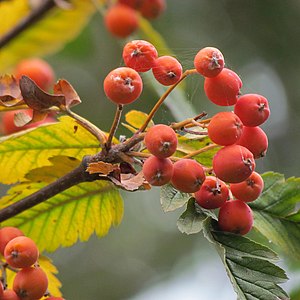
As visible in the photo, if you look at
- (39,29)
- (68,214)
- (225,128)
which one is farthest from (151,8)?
(225,128)

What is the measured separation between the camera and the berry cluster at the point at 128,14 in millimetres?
3127

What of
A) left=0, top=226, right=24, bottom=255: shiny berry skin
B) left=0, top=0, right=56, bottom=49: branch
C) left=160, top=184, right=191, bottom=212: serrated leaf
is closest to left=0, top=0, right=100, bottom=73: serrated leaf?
left=0, top=0, right=56, bottom=49: branch

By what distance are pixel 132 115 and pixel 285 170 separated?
373 centimetres

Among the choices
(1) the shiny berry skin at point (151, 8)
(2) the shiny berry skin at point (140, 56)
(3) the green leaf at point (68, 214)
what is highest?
(1) the shiny berry skin at point (151, 8)

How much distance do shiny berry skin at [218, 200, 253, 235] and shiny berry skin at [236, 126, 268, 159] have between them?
0.11 meters

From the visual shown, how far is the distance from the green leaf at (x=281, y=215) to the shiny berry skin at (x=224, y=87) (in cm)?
35

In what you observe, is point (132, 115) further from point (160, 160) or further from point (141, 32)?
point (141, 32)

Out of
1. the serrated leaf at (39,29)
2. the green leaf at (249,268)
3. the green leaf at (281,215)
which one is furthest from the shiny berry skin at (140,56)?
the serrated leaf at (39,29)

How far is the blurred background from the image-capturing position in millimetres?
5453

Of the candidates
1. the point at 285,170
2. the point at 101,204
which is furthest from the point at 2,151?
the point at 285,170

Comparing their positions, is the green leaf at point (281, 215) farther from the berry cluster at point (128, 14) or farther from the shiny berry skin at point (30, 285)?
the berry cluster at point (128, 14)

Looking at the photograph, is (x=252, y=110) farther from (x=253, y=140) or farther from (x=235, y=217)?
(x=235, y=217)

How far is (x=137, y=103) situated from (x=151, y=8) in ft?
5.60

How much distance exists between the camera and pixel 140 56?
4.45 ft
